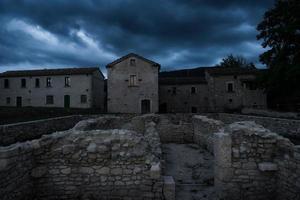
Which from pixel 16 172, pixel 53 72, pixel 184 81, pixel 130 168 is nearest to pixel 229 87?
pixel 184 81

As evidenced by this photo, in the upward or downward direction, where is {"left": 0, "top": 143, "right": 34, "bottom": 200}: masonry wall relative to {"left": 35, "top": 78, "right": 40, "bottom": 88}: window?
downward

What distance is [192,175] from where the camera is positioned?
773cm

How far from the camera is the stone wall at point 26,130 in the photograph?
10336 millimetres

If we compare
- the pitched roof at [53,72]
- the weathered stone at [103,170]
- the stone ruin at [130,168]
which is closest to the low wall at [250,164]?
the stone ruin at [130,168]

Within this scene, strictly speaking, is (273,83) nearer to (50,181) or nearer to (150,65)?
→ (150,65)

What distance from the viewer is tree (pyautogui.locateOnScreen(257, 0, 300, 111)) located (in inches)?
849

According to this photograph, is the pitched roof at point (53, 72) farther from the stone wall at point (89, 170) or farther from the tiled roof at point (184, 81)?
the stone wall at point (89, 170)

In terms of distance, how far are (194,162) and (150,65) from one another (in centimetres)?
2142

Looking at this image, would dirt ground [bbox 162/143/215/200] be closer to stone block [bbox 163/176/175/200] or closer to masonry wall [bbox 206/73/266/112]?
stone block [bbox 163/176/175/200]

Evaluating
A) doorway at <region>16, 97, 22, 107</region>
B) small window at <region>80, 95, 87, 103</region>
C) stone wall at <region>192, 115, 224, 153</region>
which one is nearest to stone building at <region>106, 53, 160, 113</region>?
small window at <region>80, 95, 87, 103</region>

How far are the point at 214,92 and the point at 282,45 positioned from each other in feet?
37.3

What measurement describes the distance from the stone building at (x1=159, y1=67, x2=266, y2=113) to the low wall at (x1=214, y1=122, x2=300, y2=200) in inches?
1072

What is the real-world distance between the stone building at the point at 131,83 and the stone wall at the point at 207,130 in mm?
14062

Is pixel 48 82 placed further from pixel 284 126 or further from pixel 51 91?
pixel 284 126
